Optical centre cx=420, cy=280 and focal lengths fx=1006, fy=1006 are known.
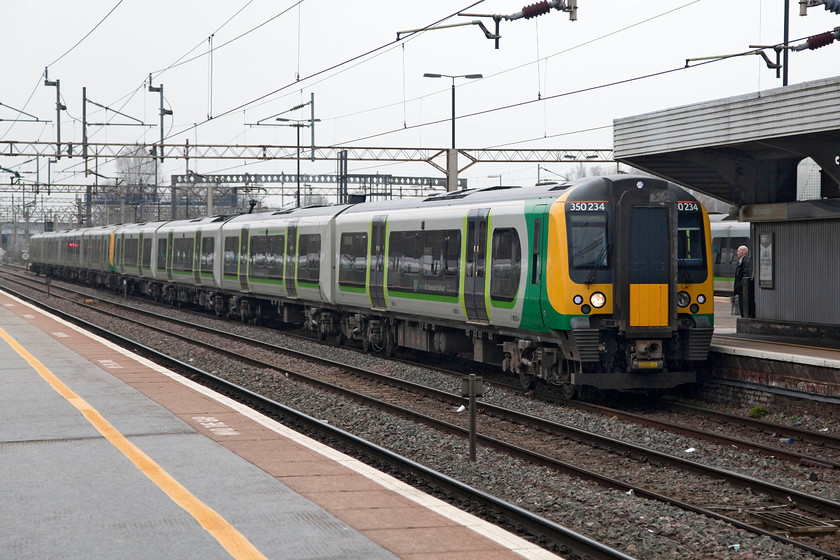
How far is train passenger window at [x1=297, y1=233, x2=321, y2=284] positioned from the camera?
23438mm

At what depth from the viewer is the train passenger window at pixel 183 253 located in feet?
114

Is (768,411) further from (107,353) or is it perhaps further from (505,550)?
(107,353)

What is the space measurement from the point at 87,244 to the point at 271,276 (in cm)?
3030

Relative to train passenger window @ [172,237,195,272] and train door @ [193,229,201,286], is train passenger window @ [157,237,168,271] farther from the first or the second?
train door @ [193,229,201,286]

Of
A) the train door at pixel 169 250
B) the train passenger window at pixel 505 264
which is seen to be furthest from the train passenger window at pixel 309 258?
the train door at pixel 169 250

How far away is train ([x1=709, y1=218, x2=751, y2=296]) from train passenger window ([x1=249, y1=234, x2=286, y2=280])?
50.6 feet

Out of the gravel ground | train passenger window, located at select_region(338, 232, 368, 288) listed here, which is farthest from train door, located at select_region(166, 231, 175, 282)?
the gravel ground

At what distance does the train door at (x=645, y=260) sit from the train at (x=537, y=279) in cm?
2

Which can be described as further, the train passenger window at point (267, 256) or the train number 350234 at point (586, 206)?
the train passenger window at point (267, 256)

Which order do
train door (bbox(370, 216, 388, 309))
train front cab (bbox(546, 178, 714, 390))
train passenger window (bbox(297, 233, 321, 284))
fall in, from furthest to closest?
train passenger window (bbox(297, 233, 321, 284)), train door (bbox(370, 216, 388, 309)), train front cab (bbox(546, 178, 714, 390))

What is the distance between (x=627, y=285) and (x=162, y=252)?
27.8m

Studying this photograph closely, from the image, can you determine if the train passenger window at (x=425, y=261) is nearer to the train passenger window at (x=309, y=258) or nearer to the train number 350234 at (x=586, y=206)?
the train number 350234 at (x=586, y=206)

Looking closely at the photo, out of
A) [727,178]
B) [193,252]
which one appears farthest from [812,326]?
[193,252]

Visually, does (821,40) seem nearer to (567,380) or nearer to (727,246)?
(567,380)
